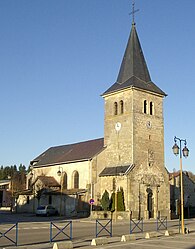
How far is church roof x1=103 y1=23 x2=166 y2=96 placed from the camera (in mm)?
40594

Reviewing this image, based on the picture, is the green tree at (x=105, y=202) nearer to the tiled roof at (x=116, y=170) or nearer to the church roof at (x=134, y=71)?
the tiled roof at (x=116, y=170)

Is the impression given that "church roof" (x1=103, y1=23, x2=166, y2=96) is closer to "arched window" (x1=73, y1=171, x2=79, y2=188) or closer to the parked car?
"arched window" (x1=73, y1=171, x2=79, y2=188)

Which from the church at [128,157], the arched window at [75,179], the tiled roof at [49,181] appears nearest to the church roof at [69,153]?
the church at [128,157]

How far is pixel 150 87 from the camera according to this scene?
41.2 meters

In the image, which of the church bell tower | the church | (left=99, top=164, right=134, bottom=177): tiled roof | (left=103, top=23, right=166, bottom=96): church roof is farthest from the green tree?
(left=103, top=23, right=166, bottom=96): church roof

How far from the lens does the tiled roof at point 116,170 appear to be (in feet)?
121

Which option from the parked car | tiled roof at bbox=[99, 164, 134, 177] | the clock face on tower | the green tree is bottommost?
the parked car

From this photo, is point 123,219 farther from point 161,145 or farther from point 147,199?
point 161,145

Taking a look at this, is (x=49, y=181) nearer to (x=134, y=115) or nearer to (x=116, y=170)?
(x=116, y=170)

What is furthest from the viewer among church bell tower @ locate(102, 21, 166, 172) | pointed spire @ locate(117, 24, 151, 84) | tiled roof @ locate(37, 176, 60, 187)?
tiled roof @ locate(37, 176, 60, 187)

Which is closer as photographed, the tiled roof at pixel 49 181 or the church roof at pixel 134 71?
the church roof at pixel 134 71

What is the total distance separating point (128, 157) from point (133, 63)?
35.5ft

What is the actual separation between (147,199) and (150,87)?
1262 centimetres

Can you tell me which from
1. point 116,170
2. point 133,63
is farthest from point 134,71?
point 116,170
